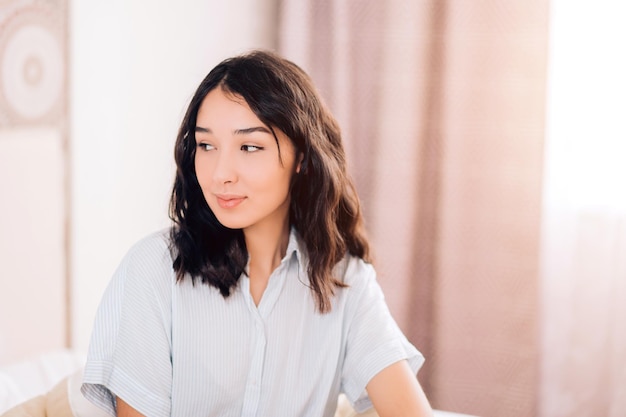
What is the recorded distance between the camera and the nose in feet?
3.82

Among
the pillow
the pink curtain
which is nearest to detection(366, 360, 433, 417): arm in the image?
the pillow

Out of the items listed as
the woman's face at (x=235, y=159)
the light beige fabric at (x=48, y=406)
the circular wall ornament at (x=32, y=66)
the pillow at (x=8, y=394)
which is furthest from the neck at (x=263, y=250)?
the circular wall ornament at (x=32, y=66)

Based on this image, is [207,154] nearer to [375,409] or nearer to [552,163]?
[375,409]

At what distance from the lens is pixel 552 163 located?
6.75ft

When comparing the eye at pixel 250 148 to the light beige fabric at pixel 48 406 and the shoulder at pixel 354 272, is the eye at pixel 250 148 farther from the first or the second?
the light beige fabric at pixel 48 406

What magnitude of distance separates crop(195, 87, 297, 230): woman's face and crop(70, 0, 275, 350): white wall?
799 millimetres

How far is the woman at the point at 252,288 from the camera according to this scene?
3.88ft

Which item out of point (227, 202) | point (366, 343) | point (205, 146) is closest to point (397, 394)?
point (366, 343)

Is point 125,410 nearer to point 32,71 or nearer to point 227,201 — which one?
point 227,201

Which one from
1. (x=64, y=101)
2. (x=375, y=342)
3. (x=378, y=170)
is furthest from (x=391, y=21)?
(x=375, y=342)

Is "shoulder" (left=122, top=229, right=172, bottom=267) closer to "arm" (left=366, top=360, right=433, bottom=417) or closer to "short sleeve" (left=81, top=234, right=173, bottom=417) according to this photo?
"short sleeve" (left=81, top=234, right=173, bottom=417)

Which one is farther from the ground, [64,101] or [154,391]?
[64,101]

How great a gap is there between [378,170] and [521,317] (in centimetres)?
64

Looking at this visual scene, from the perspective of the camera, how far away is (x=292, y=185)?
1.32m
